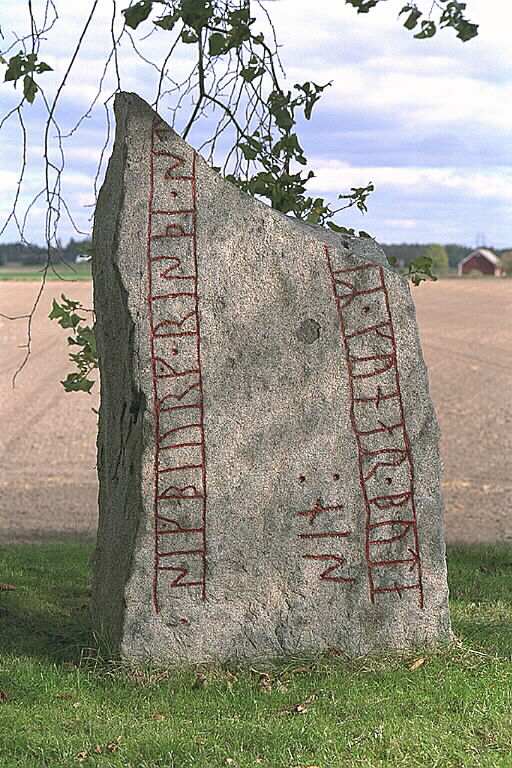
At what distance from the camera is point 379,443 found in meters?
4.82

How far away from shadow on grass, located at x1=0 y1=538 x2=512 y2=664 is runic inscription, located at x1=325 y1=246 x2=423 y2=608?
632 mm

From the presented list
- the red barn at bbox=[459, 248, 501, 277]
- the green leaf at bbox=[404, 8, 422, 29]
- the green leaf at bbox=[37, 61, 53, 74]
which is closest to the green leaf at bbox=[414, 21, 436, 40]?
the green leaf at bbox=[404, 8, 422, 29]

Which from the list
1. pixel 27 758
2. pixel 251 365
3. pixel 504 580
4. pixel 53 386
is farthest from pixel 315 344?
pixel 53 386

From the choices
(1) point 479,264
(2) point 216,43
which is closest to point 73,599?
(2) point 216,43

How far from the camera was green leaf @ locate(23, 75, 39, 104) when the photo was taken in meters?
5.43

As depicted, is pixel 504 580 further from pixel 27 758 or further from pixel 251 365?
pixel 27 758

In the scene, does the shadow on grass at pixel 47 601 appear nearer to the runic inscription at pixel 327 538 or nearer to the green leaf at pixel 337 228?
the runic inscription at pixel 327 538

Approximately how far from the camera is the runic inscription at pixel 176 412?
4.64 meters

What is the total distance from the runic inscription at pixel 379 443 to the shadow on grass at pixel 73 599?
0.63 metres

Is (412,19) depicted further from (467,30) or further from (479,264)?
(479,264)

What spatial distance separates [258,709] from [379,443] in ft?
4.21

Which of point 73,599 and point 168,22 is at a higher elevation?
point 168,22

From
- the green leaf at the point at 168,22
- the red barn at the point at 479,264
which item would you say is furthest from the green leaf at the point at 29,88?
the red barn at the point at 479,264

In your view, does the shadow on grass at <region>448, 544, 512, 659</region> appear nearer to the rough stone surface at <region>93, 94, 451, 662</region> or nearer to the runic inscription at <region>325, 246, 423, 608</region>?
the rough stone surface at <region>93, 94, 451, 662</region>
